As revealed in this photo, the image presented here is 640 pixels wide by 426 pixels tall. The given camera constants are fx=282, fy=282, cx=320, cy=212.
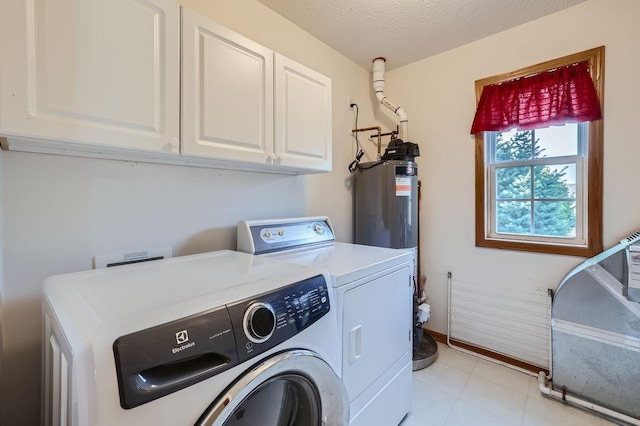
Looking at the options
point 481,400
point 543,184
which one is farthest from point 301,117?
point 481,400

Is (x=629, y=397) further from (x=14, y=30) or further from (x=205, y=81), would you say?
(x=14, y=30)

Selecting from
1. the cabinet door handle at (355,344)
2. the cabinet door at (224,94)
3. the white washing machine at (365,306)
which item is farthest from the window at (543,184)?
the cabinet door at (224,94)

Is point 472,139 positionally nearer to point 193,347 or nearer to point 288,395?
point 288,395

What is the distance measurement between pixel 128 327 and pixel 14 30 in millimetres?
892

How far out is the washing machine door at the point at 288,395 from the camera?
73 cm

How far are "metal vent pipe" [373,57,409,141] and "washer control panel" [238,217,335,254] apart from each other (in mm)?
1219

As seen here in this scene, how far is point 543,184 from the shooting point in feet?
6.98

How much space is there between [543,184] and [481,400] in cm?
159

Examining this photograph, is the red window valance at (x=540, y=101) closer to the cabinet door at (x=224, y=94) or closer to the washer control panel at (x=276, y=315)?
the cabinet door at (x=224, y=94)

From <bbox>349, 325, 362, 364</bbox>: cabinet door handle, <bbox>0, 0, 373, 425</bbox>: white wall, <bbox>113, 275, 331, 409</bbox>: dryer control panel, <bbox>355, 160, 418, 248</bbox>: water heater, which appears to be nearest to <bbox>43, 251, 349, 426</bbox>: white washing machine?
<bbox>113, 275, 331, 409</bbox>: dryer control panel

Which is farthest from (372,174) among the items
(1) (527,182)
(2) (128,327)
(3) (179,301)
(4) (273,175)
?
(2) (128,327)

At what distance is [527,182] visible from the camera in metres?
2.20

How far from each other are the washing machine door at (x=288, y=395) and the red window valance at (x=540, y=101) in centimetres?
217

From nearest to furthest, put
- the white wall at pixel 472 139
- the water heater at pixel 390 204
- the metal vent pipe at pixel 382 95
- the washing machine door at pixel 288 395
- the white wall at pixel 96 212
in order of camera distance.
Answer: the washing machine door at pixel 288 395, the white wall at pixel 96 212, the white wall at pixel 472 139, the water heater at pixel 390 204, the metal vent pipe at pixel 382 95
